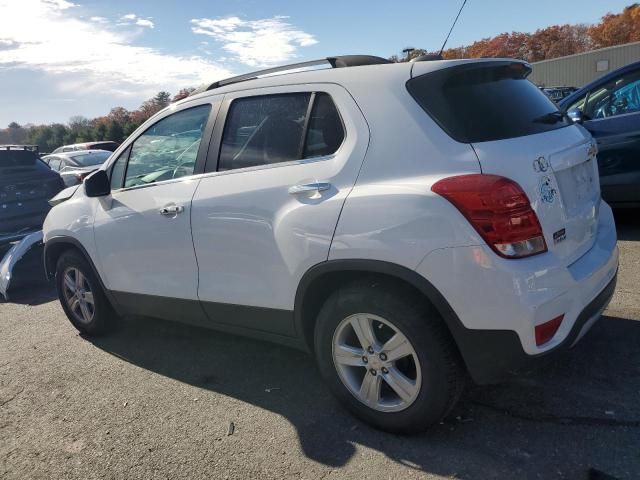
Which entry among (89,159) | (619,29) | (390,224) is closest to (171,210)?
(390,224)

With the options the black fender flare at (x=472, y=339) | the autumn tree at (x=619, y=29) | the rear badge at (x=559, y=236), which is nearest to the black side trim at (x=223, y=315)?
the black fender flare at (x=472, y=339)

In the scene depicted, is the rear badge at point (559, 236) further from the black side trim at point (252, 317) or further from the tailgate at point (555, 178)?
the black side trim at point (252, 317)

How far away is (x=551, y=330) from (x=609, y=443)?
2.21 ft

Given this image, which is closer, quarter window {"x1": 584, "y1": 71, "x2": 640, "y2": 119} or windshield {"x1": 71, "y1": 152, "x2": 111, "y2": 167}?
quarter window {"x1": 584, "y1": 71, "x2": 640, "y2": 119}

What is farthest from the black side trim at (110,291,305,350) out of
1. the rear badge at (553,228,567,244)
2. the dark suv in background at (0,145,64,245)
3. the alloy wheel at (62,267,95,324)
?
the dark suv in background at (0,145,64,245)

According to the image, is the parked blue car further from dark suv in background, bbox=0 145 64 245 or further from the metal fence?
the metal fence

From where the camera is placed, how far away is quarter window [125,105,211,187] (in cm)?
367

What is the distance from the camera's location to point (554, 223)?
2.51 m

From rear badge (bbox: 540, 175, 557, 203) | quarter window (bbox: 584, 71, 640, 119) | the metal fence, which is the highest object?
the metal fence

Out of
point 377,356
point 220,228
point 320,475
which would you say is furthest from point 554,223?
point 220,228

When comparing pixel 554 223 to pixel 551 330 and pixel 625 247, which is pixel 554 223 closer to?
pixel 551 330

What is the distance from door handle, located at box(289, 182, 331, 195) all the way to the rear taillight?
0.66m

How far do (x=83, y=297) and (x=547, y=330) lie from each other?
373 cm

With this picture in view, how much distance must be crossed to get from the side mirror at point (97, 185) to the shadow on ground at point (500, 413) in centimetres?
132
